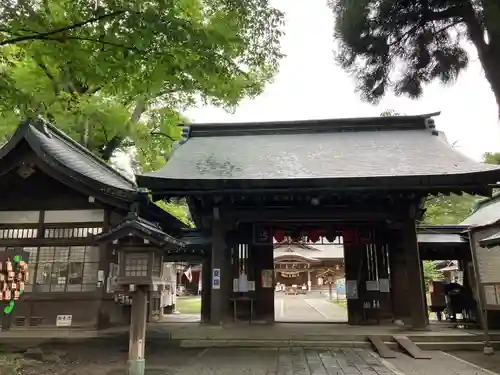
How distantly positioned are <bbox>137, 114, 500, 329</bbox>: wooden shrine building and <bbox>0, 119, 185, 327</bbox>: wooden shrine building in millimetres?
2318

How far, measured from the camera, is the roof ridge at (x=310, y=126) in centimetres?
1455

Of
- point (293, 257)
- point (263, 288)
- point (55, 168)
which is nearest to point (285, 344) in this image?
point (263, 288)

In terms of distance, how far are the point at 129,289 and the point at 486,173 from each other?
28.4 feet

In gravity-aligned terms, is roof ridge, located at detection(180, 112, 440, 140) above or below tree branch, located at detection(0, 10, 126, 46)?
above

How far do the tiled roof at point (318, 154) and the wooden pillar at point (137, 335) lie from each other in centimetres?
358

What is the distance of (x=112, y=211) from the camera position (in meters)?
11.8

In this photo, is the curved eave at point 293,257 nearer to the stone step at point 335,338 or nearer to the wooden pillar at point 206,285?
the wooden pillar at point 206,285

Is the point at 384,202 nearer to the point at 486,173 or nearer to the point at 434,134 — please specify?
the point at 486,173

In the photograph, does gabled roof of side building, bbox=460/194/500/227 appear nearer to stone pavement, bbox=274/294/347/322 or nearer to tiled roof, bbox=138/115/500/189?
tiled roof, bbox=138/115/500/189

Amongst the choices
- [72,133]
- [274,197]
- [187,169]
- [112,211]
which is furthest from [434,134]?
[72,133]

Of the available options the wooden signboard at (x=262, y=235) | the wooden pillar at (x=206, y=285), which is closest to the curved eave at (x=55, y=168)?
the wooden pillar at (x=206, y=285)

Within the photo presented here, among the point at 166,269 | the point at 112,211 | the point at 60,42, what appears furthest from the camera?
the point at 166,269

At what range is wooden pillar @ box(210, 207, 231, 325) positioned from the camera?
10656mm

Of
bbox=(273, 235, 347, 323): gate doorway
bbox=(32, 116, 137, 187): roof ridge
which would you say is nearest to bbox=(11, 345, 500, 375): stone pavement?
bbox=(32, 116, 137, 187): roof ridge
